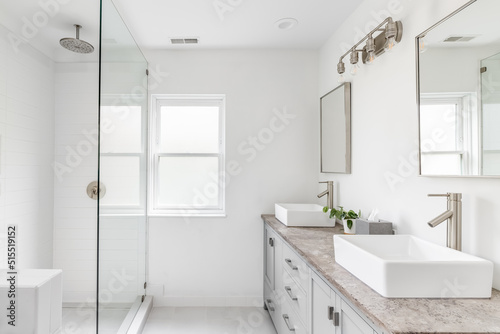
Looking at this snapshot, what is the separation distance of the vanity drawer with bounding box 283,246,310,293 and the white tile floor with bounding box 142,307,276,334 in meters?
0.81

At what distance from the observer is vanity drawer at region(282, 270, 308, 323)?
166cm

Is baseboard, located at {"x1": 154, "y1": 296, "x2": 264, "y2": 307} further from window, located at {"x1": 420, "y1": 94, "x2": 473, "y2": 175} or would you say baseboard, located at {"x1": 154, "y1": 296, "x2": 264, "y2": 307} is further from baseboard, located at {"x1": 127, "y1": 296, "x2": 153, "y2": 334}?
window, located at {"x1": 420, "y1": 94, "x2": 473, "y2": 175}

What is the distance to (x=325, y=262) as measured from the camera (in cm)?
139

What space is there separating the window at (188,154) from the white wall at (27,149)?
1.31 metres

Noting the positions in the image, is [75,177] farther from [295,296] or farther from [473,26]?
[473,26]

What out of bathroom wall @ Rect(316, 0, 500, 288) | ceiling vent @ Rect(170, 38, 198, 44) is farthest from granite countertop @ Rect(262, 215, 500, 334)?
ceiling vent @ Rect(170, 38, 198, 44)

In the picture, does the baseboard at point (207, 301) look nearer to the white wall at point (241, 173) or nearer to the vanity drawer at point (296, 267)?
the white wall at point (241, 173)

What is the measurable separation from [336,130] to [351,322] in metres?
1.68

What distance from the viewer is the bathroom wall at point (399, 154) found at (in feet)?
3.86

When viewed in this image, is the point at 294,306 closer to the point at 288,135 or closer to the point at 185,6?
the point at 288,135

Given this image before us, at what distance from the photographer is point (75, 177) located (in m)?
1.79

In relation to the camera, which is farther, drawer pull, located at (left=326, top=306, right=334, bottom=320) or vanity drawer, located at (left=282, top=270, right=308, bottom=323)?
vanity drawer, located at (left=282, top=270, right=308, bottom=323)

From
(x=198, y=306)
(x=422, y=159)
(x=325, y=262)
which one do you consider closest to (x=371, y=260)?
(x=325, y=262)

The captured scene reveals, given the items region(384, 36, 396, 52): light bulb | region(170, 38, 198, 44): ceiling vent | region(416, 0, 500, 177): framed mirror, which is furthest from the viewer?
region(170, 38, 198, 44): ceiling vent
